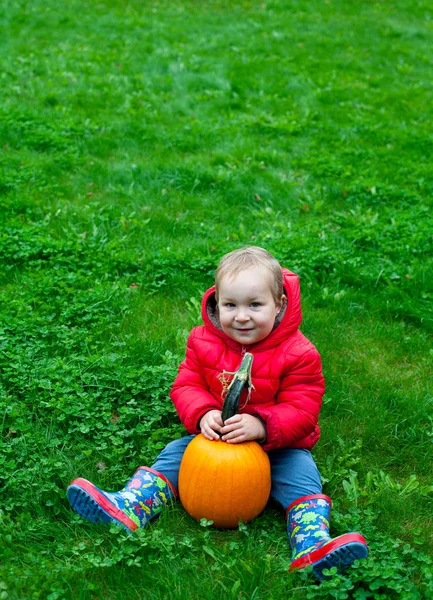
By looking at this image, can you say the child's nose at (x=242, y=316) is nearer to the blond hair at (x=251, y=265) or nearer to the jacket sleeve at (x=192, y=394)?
the blond hair at (x=251, y=265)

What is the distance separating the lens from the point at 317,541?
3338mm

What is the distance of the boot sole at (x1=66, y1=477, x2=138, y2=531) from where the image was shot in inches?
135

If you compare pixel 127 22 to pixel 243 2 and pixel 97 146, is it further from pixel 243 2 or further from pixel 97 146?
pixel 97 146

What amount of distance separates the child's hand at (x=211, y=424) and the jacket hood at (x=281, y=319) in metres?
0.41

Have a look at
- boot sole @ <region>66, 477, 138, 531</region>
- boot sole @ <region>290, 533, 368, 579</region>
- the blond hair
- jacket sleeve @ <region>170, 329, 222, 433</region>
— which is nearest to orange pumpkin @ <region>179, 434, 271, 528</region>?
jacket sleeve @ <region>170, 329, 222, 433</region>

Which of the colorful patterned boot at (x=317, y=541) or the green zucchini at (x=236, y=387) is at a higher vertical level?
the green zucchini at (x=236, y=387)

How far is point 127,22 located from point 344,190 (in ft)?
25.2

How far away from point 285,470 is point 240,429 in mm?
415

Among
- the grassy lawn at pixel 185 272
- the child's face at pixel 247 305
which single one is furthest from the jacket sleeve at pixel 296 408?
the grassy lawn at pixel 185 272

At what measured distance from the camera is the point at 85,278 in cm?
566

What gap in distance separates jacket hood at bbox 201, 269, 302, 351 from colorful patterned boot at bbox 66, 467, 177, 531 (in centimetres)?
82

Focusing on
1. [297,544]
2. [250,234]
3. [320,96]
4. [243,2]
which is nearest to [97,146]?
[250,234]

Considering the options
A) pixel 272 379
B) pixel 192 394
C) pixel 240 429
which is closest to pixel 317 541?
pixel 240 429

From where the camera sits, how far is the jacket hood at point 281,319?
3.85 m
